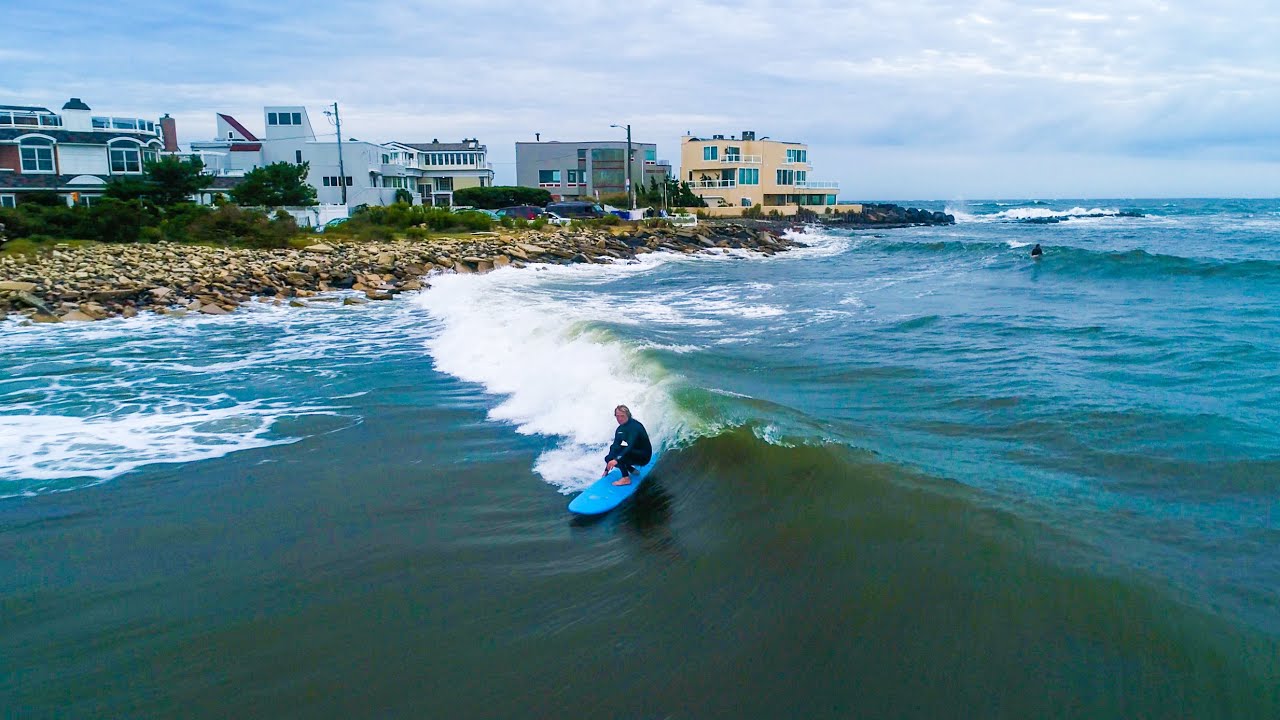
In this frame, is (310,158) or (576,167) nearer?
(310,158)

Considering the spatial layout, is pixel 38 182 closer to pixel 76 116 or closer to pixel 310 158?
pixel 76 116

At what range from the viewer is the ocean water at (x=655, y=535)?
196 inches

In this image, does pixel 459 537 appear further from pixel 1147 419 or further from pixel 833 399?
pixel 1147 419

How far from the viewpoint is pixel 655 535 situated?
7285 millimetres

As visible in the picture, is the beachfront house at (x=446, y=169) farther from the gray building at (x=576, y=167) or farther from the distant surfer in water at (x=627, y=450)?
the distant surfer in water at (x=627, y=450)

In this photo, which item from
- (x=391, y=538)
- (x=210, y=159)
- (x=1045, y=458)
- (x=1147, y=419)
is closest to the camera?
(x=391, y=538)

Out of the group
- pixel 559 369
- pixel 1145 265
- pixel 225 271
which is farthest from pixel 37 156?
pixel 1145 265

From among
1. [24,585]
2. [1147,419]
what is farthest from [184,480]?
[1147,419]

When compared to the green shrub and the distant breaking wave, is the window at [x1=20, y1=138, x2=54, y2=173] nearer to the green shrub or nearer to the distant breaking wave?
the green shrub

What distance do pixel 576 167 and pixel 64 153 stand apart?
148ft

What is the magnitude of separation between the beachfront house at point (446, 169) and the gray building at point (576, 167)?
845 centimetres

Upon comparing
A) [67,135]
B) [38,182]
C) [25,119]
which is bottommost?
[38,182]

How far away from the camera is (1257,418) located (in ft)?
33.2

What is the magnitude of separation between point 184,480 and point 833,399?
8.45 meters
